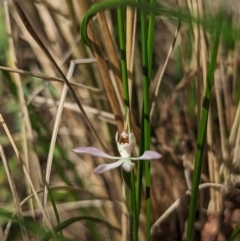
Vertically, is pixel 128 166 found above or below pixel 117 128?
above

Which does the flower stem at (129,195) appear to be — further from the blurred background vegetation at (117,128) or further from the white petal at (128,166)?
the blurred background vegetation at (117,128)

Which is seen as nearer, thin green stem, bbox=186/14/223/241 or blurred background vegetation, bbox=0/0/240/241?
thin green stem, bbox=186/14/223/241

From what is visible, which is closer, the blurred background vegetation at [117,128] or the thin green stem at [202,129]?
the thin green stem at [202,129]

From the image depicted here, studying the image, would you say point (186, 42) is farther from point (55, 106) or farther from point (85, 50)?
point (55, 106)

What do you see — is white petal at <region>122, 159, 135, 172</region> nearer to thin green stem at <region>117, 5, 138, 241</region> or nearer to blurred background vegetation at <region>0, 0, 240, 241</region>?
thin green stem at <region>117, 5, 138, 241</region>

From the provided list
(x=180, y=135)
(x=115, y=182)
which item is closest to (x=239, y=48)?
(x=180, y=135)

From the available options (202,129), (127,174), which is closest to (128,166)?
(127,174)

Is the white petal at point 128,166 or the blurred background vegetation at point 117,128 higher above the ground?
the white petal at point 128,166

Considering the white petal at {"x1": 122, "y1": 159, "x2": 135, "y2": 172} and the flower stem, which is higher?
the white petal at {"x1": 122, "y1": 159, "x2": 135, "y2": 172}

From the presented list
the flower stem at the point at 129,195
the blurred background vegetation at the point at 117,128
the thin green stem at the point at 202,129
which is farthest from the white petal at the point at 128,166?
the blurred background vegetation at the point at 117,128

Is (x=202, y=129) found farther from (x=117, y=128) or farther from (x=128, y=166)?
(x=117, y=128)

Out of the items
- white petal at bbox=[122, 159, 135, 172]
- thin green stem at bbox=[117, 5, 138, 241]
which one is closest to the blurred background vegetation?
thin green stem at bbox=[117, 5, 138, 241]

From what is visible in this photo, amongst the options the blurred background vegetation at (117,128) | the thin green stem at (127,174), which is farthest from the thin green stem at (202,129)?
the blurred background vegetation at (117,128)
